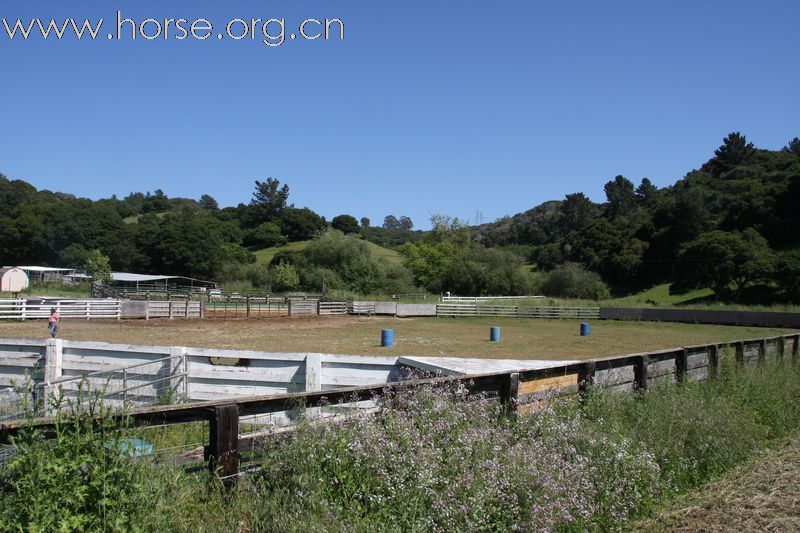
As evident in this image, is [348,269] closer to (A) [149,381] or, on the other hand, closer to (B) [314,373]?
(A) [149,381]

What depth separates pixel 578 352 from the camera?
870 inches

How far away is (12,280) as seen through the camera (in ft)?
197

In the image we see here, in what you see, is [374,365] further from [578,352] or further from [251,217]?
[251,217]

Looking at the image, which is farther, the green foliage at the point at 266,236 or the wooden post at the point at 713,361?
the green foliage at the point at 266,236

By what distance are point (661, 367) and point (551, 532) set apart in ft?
17.1

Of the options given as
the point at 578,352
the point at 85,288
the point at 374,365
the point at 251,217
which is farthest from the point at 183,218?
the point at 374,365

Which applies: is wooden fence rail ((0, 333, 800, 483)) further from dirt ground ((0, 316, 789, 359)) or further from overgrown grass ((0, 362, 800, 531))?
dirt ground ((0, 316, 789, 359))

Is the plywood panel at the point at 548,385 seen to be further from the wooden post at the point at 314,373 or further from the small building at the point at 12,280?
the small building at the point at 12,280

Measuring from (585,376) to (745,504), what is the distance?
6.99 ft

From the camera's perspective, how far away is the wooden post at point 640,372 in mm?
7906

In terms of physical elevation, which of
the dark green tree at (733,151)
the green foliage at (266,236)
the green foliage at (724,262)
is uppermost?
the dark green tree at (733,151)

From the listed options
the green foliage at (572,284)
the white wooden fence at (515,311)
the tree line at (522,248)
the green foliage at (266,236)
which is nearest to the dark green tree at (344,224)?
the tree line at (522,248)

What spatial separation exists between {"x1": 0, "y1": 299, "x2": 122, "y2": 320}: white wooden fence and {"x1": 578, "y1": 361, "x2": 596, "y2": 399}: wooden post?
31.6 meters

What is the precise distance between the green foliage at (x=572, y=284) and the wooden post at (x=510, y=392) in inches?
2616
